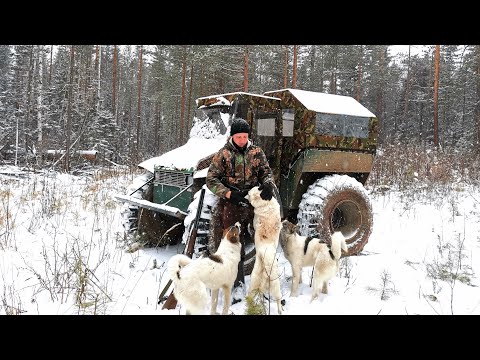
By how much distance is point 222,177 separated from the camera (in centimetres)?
416

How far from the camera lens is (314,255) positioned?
13.9 ft

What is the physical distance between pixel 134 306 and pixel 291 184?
121 inches

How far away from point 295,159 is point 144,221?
2668 millimetres

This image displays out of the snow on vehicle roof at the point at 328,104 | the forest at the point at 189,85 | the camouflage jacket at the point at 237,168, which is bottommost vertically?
the camouflage jacket at the point at 237,168

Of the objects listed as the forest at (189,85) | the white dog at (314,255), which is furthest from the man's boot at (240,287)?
the forest at (189,85)

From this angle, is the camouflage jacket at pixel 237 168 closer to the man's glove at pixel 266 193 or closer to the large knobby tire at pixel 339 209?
the man's glove at pixel 266 193

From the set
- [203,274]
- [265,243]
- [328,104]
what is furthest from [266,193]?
[328,104]

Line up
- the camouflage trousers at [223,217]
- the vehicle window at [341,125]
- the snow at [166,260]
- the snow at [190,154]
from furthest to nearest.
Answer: the vehicle window at [341,125], the snow at [190,154], the camouflage trousers at [223,217], the snow at [166,260]

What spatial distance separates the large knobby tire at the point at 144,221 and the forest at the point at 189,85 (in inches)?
506

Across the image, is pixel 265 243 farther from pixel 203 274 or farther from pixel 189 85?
pixel 189 85

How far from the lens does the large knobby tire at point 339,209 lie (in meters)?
5.27

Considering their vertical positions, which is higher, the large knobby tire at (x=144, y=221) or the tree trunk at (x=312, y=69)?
the tree trunk at (x=312, y=69)

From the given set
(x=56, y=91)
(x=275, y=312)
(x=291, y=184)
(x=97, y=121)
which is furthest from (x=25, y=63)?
(x=275, y=312)
